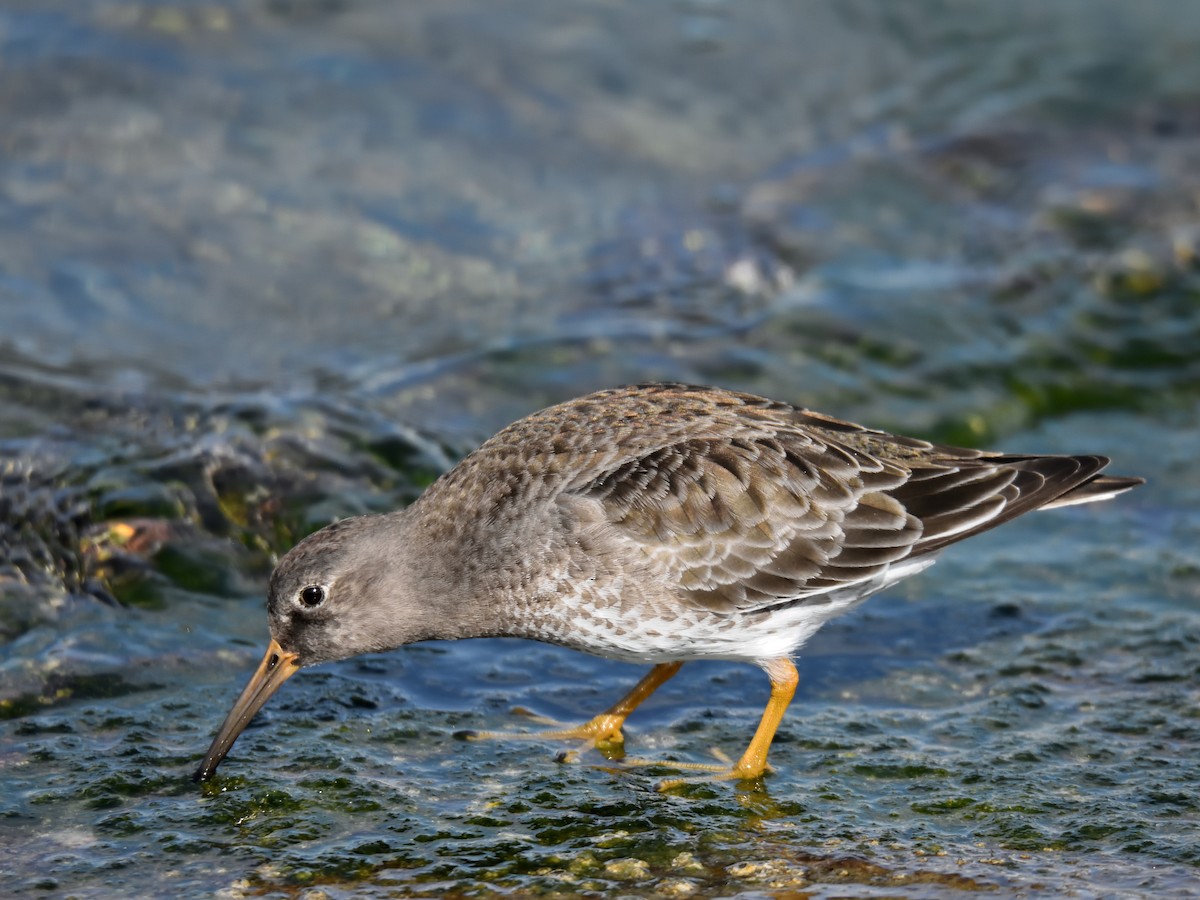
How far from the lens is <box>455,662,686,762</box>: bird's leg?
25.1 ft

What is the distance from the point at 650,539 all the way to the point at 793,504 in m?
0.77

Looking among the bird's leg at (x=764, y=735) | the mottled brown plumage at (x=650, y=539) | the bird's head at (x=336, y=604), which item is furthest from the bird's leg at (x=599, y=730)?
the bird's head at (x=336, y=604)

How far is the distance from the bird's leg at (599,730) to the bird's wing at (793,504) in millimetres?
705

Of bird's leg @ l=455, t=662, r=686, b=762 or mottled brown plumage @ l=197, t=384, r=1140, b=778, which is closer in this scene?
mottled brown plumage @ l=197, t=384, r=1140, b=778

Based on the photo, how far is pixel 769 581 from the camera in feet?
24.4

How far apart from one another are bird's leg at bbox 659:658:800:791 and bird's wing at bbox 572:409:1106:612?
41 centimetres

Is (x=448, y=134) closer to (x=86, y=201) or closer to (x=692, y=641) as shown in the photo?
(x=86, y=201)

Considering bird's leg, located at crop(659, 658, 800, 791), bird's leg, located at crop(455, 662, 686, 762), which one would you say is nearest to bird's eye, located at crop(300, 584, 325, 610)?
bird's leg, located at crop(455, 662, 686, 762)

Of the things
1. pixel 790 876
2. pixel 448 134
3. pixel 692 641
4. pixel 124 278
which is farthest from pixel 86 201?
pixel 790 876

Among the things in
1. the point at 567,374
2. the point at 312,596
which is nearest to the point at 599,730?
the point at 312,596

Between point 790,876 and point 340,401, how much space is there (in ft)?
17.6

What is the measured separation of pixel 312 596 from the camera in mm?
7332

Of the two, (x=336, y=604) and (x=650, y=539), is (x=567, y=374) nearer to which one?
(x=650, y=539)

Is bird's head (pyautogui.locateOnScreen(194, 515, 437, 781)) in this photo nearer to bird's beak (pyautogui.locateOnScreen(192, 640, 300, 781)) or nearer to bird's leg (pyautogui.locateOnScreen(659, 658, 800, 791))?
bird's beak (pyautogui.locateOnScreen(192, 640, 300, 781))
